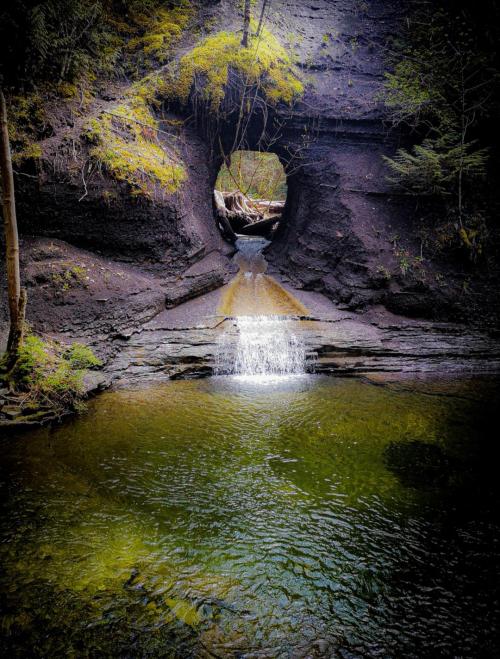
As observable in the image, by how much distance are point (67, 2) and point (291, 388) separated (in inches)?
403

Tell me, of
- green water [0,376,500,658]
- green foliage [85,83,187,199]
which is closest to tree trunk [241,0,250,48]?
green foliage [85,83,187,199]

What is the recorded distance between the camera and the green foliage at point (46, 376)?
239 inches

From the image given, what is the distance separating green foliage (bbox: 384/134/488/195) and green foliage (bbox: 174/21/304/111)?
14.4 ft

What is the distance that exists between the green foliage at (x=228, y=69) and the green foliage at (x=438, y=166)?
14.4 ft

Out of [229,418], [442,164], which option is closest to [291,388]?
[229,418]

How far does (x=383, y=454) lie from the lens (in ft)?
17.4

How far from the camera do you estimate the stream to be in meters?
2.80

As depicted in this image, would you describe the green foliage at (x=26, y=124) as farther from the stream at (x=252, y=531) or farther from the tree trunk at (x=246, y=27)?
the tree trunk at (x=246, y=27)

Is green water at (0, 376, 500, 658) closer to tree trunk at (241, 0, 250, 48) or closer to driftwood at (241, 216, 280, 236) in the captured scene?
tree trunk at (241, 0, 250, 48)

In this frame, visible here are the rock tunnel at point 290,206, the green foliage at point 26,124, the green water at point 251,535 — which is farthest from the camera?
the rock tunnel at point 290,206

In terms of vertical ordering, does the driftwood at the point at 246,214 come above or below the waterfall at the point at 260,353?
above

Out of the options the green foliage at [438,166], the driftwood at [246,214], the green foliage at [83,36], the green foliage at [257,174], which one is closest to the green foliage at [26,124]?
the green foliage at [83,36]

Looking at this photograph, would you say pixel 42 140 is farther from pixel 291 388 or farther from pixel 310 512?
pixel 310 512

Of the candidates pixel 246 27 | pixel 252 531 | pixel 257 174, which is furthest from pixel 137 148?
pixel 257 174
